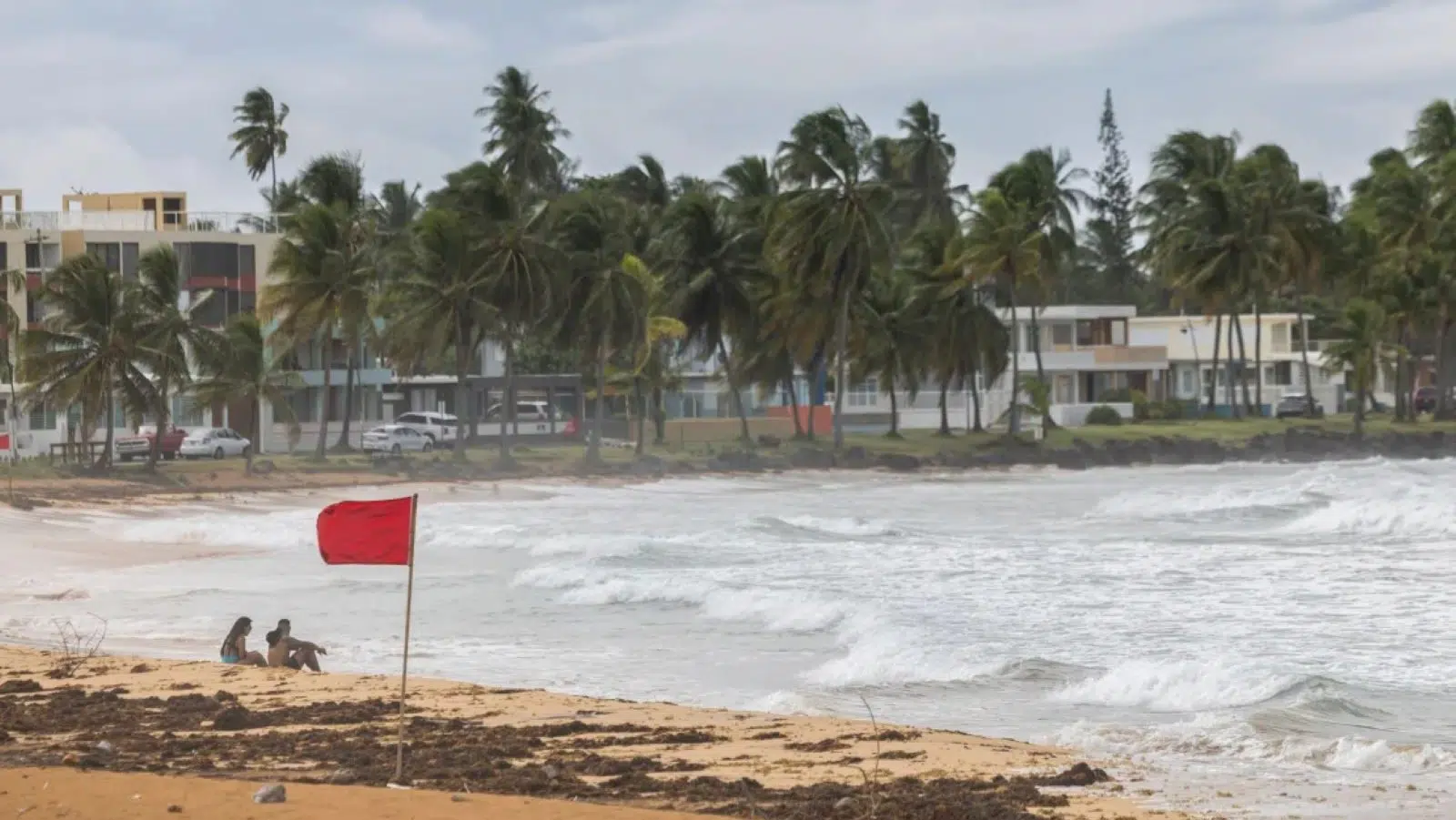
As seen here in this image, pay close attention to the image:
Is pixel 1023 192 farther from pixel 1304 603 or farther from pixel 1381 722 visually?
pixel 1381 722

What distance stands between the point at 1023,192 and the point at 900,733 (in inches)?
2274

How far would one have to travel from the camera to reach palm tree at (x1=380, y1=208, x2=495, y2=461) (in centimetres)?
5434

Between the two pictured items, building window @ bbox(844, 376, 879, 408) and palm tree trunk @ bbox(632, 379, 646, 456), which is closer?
palm tree trunk @ bbox(632, 379, 646, 456)

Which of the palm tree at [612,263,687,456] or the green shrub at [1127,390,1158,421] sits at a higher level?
the palm tree at [612,263,687,456]

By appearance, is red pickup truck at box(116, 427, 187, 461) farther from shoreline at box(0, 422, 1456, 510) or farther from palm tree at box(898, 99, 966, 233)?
palm tree at box(898, 99, 966, 233)

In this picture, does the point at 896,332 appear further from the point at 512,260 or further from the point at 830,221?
the point at 512,260

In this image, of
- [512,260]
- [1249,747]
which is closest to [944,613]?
[1249,747]

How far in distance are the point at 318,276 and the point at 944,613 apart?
3441 cm

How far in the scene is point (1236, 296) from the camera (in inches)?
2982

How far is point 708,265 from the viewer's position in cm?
6294

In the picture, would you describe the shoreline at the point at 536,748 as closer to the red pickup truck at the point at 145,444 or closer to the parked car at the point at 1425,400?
the red pickup truck at the point at 145,444

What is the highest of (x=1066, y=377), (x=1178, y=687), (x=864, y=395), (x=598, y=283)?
(x=598, y=283)

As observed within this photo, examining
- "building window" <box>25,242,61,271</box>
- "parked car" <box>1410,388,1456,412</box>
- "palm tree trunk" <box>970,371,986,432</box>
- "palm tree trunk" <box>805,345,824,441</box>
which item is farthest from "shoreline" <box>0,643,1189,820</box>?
"parked car" <box>1410,388,1456,412</box>

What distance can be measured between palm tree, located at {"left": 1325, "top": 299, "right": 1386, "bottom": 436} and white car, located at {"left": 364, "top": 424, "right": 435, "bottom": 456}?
121 feet
